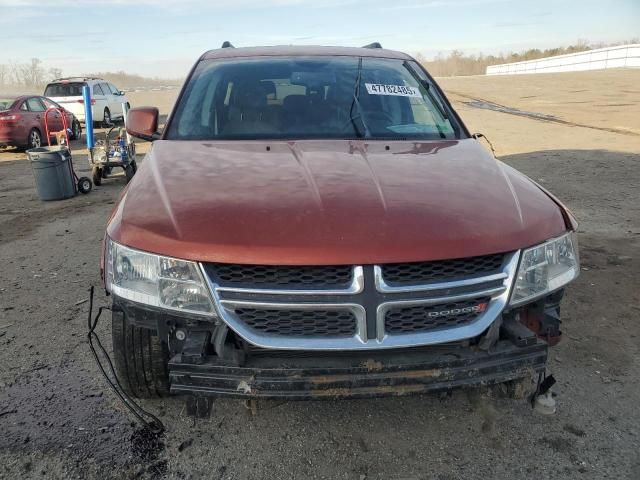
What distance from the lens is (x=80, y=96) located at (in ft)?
56.3

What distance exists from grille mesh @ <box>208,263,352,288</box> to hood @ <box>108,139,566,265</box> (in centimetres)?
6

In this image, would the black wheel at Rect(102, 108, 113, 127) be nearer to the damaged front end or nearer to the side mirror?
the side mirror

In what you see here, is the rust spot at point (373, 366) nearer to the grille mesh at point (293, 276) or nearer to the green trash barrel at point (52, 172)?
the grille mesh at point (293, 276)

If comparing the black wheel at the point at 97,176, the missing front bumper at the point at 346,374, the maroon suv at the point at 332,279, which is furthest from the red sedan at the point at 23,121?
the missing front bumper at the point at 346,374

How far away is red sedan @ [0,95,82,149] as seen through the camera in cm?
1227

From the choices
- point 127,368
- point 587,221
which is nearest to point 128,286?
point 127,368

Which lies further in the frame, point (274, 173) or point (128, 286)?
point (274, 173)

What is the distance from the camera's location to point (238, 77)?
11.8ft

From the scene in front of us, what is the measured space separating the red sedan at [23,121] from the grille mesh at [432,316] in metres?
12.8

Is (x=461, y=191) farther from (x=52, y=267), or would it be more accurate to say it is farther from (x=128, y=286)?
(x=52, y=267)

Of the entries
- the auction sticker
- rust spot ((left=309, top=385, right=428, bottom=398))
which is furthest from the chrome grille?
the auction sticker

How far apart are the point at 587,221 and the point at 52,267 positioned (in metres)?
5.68

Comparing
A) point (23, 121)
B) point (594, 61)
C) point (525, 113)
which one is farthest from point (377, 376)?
point (594, 61)

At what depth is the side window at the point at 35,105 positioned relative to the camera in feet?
43.3
